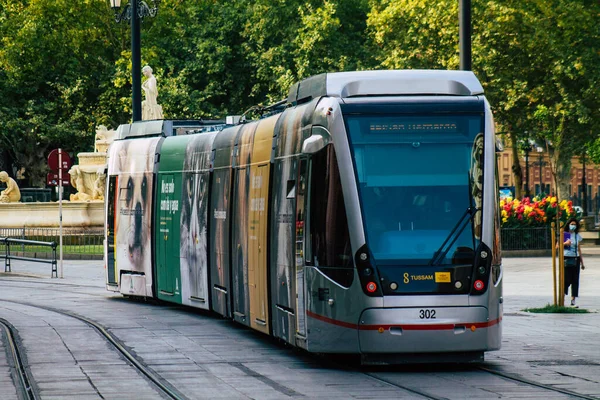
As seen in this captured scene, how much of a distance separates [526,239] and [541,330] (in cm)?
2489

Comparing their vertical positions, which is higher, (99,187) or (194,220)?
(99,187)

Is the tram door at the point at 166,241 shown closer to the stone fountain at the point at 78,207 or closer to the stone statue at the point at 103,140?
the stone fountain at the point at 78,207

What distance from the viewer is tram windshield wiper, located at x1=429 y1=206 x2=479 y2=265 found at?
1302 centimetres

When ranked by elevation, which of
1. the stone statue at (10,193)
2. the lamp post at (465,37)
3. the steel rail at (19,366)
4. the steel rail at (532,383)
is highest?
the lamp post at (465,37)

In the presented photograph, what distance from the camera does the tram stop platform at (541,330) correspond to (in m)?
13.3

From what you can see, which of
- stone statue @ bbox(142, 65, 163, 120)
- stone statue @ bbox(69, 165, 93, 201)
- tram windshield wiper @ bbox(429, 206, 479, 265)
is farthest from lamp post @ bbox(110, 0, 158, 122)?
stone statue @ bbox(69, 165, 93, 201)

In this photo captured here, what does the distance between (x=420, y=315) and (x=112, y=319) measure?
27.2 feet

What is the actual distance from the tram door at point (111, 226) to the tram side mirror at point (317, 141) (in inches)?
447

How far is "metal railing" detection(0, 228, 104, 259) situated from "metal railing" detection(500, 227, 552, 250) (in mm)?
12573

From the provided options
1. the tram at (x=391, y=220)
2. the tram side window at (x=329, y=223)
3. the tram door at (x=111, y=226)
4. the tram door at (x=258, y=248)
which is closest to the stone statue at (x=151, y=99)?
the tram door at (x=111, y=226)

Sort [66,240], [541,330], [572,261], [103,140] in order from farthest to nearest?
[103,140]
[66,240]
[572,261]
[541,330]

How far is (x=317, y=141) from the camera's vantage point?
13.4 meters

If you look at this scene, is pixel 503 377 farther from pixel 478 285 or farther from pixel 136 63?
pixel 136 63

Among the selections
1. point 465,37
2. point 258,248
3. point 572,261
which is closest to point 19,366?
point 258,248
